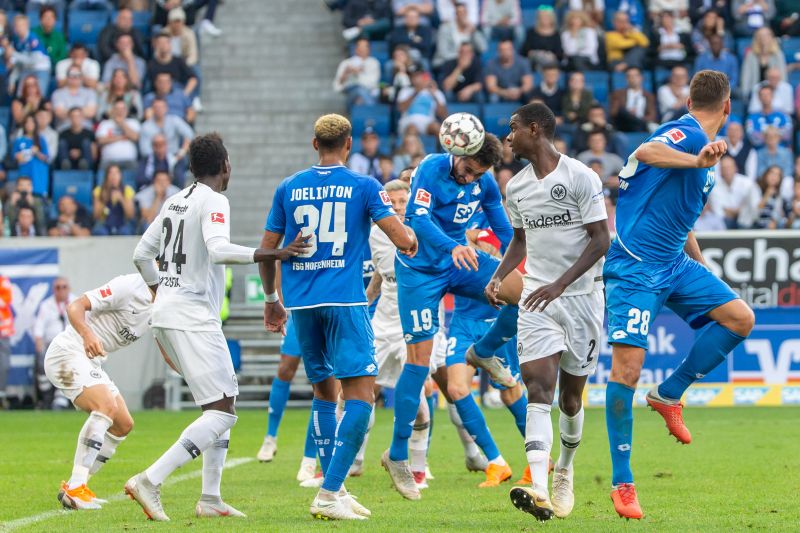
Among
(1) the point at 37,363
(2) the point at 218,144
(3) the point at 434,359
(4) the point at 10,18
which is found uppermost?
(4) the point at 10,18

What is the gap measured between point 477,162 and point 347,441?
3044mm

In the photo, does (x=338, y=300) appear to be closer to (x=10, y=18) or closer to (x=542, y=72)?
(x=542, y=72)

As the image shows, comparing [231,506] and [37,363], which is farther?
[37,363]

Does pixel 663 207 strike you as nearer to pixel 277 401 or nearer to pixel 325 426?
pixel 325 426

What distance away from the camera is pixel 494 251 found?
12.5 m

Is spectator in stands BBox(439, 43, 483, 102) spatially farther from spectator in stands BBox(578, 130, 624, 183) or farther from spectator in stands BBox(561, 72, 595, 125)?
spectator in stands BBox(578, 130, 624, 183)

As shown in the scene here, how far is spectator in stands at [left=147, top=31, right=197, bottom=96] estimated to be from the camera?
2467 centimetres

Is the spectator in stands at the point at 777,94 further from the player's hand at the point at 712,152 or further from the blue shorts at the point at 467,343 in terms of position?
the player's hand at the point at 712,152

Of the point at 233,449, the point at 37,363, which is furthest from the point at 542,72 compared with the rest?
the point at 233,449

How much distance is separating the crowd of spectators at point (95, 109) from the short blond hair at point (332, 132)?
13.6m

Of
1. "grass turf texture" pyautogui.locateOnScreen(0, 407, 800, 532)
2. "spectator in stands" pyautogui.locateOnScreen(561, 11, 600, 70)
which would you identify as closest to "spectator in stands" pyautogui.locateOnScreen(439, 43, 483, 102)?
"spectator in stands" pyautogui.locateOnScreen(561, 11, 600, 70)

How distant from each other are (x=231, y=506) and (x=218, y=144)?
2.55 metres

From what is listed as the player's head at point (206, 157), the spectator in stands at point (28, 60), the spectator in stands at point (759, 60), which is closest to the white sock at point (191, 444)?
the player's head at point (206, 157)

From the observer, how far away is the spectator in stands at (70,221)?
71.9 ft
